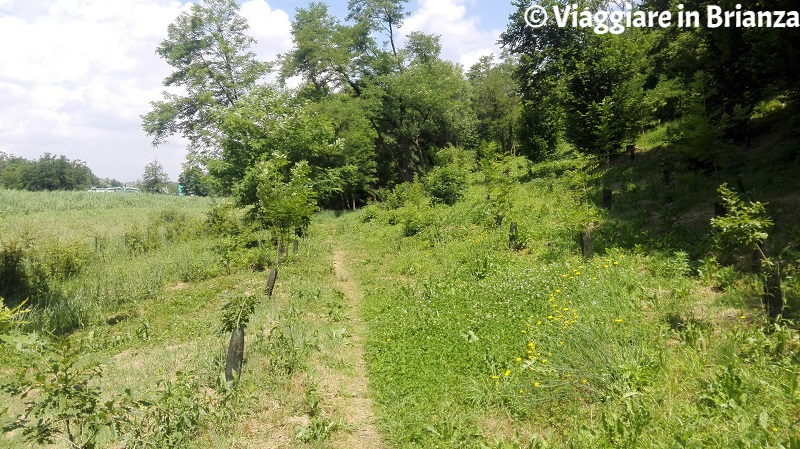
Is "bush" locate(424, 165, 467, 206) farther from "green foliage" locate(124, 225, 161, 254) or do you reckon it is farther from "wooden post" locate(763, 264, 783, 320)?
"wooden post" locate(763, 264, 783, 320)

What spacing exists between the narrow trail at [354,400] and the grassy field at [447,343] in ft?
0.12

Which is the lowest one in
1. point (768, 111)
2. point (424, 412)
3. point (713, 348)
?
point (424, 412)

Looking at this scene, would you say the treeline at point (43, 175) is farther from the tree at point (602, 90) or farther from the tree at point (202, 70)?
the tree at point (602, 90)

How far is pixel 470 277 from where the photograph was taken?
432 inches

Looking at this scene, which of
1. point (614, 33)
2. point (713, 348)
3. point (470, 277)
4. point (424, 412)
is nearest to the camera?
point (713, 348)

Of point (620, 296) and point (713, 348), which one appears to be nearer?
point (713, 348)

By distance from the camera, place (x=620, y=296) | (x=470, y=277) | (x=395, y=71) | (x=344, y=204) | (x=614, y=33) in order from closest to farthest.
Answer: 1. (x=620, y=296)
2. (x=470, y=277)
3. (x=614, y=33)
4. (x=395, y=71)
5. (x=344, y=204)

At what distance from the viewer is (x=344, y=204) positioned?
37.0 meters

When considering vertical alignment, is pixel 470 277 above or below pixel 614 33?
below

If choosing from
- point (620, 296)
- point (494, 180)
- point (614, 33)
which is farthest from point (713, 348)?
point (614, 33)

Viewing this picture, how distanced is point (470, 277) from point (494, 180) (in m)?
6.45

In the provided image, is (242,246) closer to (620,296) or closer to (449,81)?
(620,296)

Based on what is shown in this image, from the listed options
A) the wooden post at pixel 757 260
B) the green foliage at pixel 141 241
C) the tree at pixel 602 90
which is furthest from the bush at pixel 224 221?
the wooden post at pixel 757 260

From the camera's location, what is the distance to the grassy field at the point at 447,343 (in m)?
4.55
